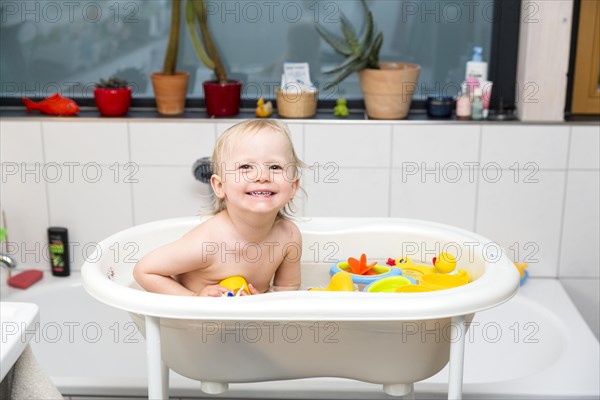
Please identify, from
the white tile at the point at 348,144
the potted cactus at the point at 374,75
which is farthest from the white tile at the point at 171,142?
the potted cactus at the point at 374,75

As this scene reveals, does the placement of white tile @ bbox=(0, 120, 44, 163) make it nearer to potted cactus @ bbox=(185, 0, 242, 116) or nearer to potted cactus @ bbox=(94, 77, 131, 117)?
potted cactus @ bbox=(94, 77, 131, 117)

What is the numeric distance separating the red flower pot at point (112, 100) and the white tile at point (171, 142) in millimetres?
87

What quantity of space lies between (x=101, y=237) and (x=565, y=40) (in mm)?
1548

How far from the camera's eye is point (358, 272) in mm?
1841

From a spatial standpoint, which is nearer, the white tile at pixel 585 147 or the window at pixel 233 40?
the white tile at pixel 585 147

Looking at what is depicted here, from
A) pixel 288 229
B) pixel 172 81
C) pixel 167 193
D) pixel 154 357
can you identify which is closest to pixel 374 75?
pixel 172 81

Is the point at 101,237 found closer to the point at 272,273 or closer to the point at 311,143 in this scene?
the point at 311,143

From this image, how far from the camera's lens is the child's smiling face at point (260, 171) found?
160 centimetres

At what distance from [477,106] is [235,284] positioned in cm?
115

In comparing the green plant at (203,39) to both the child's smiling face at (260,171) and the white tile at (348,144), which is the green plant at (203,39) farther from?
the child's smiling face at (260,171)

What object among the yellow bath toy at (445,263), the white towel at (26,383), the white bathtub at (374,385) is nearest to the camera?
the white towel at (26,383)

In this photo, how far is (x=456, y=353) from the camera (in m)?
1.47

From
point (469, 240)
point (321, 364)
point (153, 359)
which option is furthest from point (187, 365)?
point (469, 240)

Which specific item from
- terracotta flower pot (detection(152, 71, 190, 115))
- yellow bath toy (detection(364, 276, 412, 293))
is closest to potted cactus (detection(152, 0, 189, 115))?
terracotta flower pot (detection(152, 71, 190, 115))
